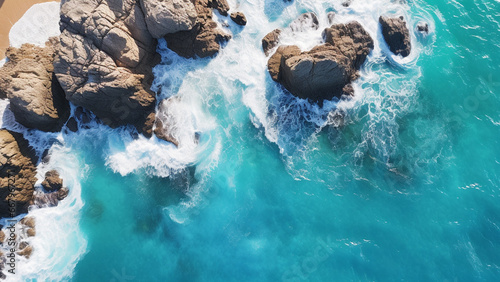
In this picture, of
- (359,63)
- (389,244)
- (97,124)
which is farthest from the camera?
(359,63)

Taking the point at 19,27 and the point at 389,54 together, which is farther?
the point at 389,54

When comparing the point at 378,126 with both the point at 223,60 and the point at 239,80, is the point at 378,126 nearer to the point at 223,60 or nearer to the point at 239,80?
the point at 239,80

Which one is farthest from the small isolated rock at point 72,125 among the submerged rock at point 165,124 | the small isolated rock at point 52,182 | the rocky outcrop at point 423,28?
the rocky outcrop at point 423,28

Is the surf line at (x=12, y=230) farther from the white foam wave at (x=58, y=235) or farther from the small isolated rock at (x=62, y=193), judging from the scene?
the small isolated rock at (x=62, y=193)

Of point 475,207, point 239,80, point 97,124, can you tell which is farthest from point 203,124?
point 475,207

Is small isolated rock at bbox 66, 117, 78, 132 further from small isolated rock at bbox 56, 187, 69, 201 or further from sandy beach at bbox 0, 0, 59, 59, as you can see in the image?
sandy beach at bbox 0, 0, 59, 59
